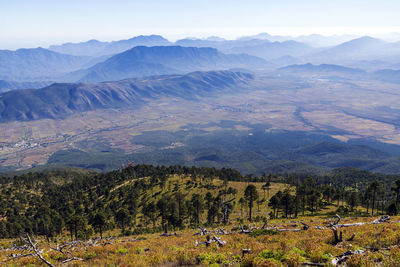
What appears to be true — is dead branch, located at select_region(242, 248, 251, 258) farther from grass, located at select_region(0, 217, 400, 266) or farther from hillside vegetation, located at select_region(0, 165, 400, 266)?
grass, located at select_region(0, 217, 400, 266)

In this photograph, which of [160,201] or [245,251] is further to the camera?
[160,201]

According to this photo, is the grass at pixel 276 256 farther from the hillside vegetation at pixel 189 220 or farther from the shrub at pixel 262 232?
the shrub at pixel 262 232

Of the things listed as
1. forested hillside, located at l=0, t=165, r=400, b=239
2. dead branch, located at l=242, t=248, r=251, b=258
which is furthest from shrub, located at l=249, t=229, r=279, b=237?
forested hillside, located at l=0, t=165, r=400, b=239

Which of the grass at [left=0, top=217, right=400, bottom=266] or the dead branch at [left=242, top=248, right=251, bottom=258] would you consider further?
the dead branch at [left=242, top=248, right=251, bottom=258]

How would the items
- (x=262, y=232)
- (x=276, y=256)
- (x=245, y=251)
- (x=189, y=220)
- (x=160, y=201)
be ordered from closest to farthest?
(x=276, y=256)
(x=245, y=251)
(x=262, y=232)
(x=160, y=201)
(x=189, y=220)

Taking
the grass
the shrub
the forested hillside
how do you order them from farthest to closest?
the forested hillside → the shrub → the grass

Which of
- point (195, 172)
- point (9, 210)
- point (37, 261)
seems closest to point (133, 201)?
point (195, 172)

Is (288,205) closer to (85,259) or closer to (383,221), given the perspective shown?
(383,221)

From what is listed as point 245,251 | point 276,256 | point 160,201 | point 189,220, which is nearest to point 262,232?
point 245,251

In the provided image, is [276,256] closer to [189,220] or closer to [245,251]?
[245,251]

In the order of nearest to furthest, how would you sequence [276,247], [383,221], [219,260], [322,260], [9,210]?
[322,260], [219,260], [276,247], [383,221], [9,210]

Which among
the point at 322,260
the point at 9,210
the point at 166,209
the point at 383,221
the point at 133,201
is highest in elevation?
the point at 322,260
